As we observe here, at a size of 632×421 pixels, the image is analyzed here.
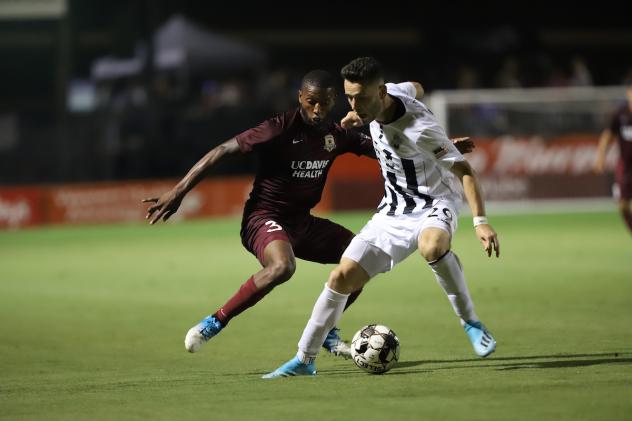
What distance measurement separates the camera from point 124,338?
931cm

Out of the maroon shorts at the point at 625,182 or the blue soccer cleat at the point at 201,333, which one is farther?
the maroon shorts at the point at 625,182

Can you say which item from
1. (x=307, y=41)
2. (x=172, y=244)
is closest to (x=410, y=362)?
(x=172, y=244)

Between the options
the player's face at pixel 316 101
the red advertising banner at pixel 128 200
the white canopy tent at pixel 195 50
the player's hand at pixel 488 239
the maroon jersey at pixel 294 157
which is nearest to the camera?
the player's hand at pixel 488 239

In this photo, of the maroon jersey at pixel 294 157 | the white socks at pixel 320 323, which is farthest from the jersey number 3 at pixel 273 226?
the white socks at pixel 320 323

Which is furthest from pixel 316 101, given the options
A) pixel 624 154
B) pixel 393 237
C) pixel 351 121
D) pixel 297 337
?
pixel 624 154

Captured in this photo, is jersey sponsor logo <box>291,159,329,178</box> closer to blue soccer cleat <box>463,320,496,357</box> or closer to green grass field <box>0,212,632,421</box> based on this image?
green grass field <box>0,212,632,421</box>

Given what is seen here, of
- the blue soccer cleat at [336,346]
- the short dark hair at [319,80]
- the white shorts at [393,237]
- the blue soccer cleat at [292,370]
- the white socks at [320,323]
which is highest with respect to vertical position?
the short dark hair at [319,80]

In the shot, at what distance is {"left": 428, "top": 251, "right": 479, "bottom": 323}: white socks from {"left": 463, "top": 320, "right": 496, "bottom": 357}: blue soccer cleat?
0.16ft

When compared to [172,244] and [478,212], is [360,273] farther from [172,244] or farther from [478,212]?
[172,244]

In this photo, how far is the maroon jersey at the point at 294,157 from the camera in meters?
7.95

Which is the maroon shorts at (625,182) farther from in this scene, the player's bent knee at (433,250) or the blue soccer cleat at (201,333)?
the blue soccer cleat at (201,333)

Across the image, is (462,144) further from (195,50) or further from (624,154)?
(195,50)

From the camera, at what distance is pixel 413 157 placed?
743 centimetres

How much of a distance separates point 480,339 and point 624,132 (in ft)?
28.0
